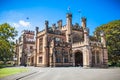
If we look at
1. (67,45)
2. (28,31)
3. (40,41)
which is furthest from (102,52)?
(28,31)

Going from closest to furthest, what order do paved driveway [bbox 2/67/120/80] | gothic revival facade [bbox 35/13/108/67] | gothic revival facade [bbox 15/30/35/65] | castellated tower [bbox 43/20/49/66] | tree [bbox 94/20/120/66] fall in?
paved driveway [bbox 2/67/120/80] → gothic revival facade [bbox 35/13/108/67] → castellated tower [bbox 43/20/49/66] → tree [bbox 94/20/120/66] → gothic revival facade [bbox 15/30/35/65]

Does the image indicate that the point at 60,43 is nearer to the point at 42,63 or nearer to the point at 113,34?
the point at 42,63

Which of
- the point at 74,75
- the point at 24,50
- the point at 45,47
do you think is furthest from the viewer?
the point at 24,50

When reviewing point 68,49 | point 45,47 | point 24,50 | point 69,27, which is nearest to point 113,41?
point 68,49

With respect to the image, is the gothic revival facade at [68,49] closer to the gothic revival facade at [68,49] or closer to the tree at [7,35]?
the gothic revival facade at [68,49]

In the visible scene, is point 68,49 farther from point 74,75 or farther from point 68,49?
point 74,75

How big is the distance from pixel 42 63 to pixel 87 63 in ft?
44.2

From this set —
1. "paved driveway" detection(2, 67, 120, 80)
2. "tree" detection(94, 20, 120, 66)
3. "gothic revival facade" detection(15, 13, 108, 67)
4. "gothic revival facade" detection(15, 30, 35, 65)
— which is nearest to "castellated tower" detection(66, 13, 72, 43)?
"gothic revival facade" detection(15, 13, 108, 67)

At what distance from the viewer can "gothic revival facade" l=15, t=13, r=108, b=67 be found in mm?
36594

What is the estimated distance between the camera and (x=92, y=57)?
1459 inches

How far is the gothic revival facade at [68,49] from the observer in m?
36.6

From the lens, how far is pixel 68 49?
40.8 m

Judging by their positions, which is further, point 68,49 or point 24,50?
point 24,50

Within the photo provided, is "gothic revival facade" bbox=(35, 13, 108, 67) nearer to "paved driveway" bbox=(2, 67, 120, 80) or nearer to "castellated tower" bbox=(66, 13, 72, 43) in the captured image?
"castellated tower" bbox=(66, 13, 72, 43)
